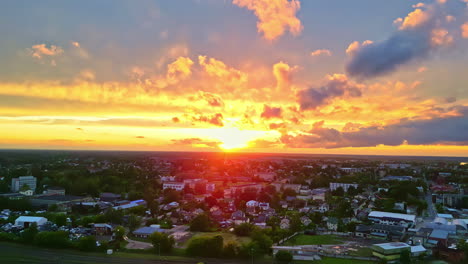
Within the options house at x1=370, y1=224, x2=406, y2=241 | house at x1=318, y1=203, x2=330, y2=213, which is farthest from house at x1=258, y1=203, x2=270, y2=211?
house at x1=370, y1=224, x2=406, y2=241

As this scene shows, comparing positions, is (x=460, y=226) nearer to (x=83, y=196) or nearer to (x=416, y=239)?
(x=416, y=239)

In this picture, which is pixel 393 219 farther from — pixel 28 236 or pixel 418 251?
pixel 28 236

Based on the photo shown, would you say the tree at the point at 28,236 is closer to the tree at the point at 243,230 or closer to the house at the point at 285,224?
the tree at the point at 243,230

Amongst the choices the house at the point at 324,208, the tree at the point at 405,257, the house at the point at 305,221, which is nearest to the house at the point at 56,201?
the house at the point at 305,221

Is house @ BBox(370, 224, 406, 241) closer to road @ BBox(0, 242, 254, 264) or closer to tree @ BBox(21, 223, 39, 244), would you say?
road @ BBox(0, 242, 254, 264)

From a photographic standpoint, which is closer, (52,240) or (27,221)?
(52,240)

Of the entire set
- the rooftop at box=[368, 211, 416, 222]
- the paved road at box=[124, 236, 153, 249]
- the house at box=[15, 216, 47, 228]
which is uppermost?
the house at box=[15, 216, 47, 228]

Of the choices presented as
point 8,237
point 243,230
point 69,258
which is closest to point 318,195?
point 243,230
